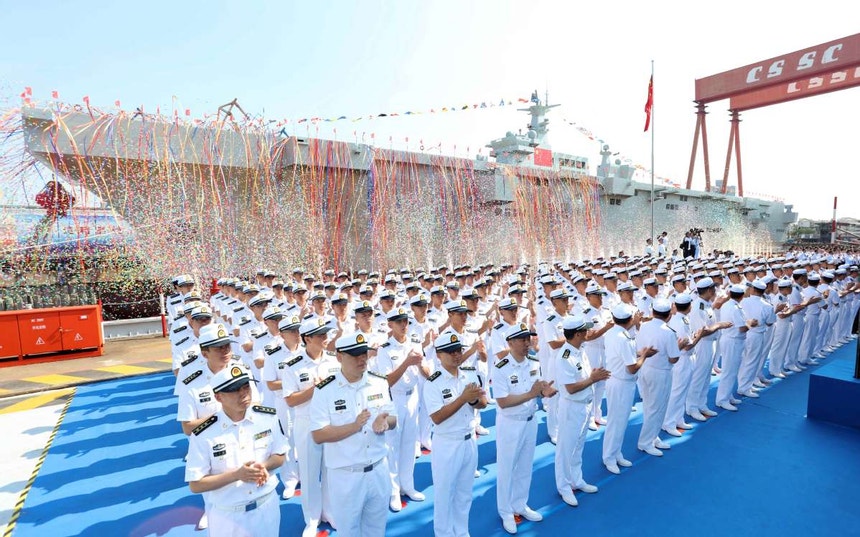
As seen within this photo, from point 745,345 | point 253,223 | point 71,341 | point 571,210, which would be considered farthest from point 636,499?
point 571,210

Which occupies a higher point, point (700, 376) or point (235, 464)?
point (235, 464)

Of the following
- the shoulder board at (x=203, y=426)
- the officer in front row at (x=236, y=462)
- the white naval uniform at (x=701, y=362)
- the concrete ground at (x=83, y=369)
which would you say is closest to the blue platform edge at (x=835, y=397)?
the white naval uniform at (x=701, y=362)

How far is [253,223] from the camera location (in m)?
16.4

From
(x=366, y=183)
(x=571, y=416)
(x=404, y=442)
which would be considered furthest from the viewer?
(x=366, y=183)

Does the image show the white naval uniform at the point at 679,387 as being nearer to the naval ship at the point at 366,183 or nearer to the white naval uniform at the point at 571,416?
the white naval uniform at the point at 571,416

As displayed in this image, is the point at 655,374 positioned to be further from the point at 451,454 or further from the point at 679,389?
the point at 451,454

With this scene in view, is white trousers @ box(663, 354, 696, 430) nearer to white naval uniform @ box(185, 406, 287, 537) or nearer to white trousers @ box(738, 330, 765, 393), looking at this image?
white trousers @ box(738, 330, 765, 393)

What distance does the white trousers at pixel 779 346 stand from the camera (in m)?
8.80

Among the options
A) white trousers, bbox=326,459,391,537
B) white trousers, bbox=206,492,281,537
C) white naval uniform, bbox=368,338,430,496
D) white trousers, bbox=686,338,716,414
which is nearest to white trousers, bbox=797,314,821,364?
white trousers, bbox=686,338,716,414

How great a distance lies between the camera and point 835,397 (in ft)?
21.5

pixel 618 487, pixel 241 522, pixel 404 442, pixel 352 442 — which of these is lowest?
pixel 618 487

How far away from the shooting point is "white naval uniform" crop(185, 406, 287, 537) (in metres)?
2.74

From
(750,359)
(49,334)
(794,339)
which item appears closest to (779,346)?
(794,339)

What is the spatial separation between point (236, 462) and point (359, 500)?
0.95m
